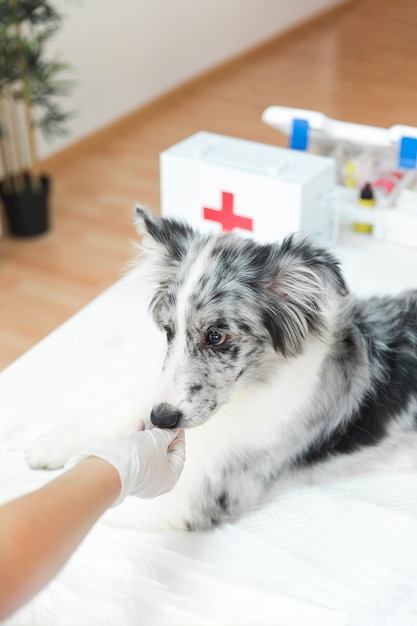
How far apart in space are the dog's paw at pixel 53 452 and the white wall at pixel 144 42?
2.39m

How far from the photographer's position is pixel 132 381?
171 centimetres

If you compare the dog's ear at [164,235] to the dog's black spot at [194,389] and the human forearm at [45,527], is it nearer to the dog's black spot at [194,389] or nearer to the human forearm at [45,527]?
the dog's black spot at [194,389]

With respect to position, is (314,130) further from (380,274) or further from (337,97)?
(337,97)

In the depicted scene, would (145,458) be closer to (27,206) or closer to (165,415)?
(165,415)

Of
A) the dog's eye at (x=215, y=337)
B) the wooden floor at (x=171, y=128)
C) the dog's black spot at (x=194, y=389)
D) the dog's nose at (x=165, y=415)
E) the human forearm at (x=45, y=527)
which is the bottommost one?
the wooden floor at (x=171, y=128)

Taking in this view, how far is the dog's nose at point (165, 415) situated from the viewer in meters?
1.24

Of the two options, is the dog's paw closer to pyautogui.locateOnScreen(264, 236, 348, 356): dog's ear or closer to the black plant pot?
pyautogui.locateOnScreen(264, 236, 348, 356): dog's ear

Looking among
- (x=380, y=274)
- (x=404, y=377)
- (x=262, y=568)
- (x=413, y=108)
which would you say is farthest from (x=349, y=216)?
(x=262, y=568)

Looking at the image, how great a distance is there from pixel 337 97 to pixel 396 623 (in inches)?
97.0

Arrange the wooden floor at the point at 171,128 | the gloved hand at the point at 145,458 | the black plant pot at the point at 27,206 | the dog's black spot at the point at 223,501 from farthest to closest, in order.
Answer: the black plant pot at the point at 27,206
the wooden floor at the point at 171,128
the dog's black spot at the point at 223,501
the gloved hand at the point at 145,458

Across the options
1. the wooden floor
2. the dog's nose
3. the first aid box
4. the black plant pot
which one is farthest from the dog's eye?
the black plant pot

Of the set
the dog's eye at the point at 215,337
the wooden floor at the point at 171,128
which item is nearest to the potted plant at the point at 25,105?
the wooden floor at the point at 171,128

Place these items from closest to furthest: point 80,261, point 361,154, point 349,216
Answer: point 349,216
point 361,154
point 80,261

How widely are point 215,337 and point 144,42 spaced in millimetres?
3262
